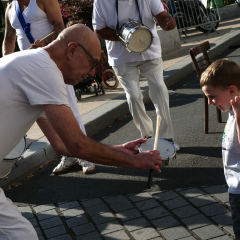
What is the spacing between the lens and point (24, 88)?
2.10 m

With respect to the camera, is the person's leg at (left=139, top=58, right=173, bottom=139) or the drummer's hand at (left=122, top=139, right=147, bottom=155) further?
the person's leg at (left=139, top=58, right=173, bottom=139)

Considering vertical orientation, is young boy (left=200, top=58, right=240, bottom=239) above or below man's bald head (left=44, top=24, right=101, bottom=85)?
below

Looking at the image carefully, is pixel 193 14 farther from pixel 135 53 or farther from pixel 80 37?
pixel 80 37

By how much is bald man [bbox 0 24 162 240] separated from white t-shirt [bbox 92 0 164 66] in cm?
216

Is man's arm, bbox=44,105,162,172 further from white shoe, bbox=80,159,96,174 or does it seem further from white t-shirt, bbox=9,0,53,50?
white t-shirt, bbox=9,0,53,50

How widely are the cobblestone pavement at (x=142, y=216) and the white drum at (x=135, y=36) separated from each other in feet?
4.94

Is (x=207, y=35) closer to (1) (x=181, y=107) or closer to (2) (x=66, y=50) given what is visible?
(1) (x=181, y=107)

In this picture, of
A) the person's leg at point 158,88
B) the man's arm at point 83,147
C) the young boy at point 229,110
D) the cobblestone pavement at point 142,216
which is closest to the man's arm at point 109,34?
the person's leg at point 158,88

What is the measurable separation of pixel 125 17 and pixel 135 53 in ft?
1.28

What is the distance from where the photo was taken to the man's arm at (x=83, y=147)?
7.09 ft

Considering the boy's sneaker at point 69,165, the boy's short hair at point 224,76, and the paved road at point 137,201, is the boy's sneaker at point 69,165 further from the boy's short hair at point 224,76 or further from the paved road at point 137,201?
the boy's short hair at point 224,76

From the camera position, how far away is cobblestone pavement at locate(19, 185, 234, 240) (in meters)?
3.12

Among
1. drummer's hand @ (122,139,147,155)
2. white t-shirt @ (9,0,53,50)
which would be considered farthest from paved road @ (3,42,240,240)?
white t-shirt @ (9,0,53,50)

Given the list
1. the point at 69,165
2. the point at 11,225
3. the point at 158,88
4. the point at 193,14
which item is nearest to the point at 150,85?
the point at 158,88
